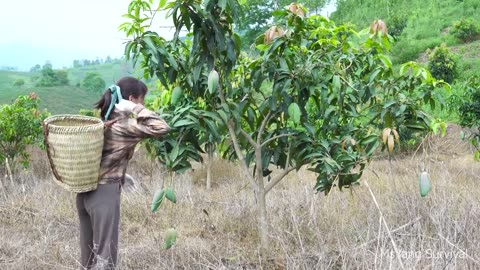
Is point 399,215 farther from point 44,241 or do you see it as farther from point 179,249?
point 44,241

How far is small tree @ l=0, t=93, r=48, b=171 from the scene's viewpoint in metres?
6.41

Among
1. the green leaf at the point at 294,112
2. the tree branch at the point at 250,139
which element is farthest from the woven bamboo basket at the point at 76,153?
the green leaf at the point at 294,112

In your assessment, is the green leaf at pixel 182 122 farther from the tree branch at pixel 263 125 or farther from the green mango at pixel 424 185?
the green mango at pixel 424 185

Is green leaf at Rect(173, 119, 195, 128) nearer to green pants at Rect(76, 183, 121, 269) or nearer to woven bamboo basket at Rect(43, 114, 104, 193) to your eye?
woven bamboo basket at Rect(43, 114, 104, 193)

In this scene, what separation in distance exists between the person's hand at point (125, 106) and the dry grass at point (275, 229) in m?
0.40

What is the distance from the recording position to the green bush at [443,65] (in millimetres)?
12438

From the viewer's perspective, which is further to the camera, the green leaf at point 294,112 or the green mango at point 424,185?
the green leaf at point 294,112

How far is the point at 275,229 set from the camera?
3.16m

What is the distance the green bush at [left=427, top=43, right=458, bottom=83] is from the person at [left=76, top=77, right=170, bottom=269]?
11001 millimetres

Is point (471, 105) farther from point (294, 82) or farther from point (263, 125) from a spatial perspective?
point (294, 82)

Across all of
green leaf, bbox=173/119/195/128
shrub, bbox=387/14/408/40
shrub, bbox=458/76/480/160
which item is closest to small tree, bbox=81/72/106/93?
shrub, bbox=387/14/408/40

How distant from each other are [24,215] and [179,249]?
6.70 ft

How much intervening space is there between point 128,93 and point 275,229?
120cm

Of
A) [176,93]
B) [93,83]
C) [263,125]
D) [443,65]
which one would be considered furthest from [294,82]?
[93,83]
